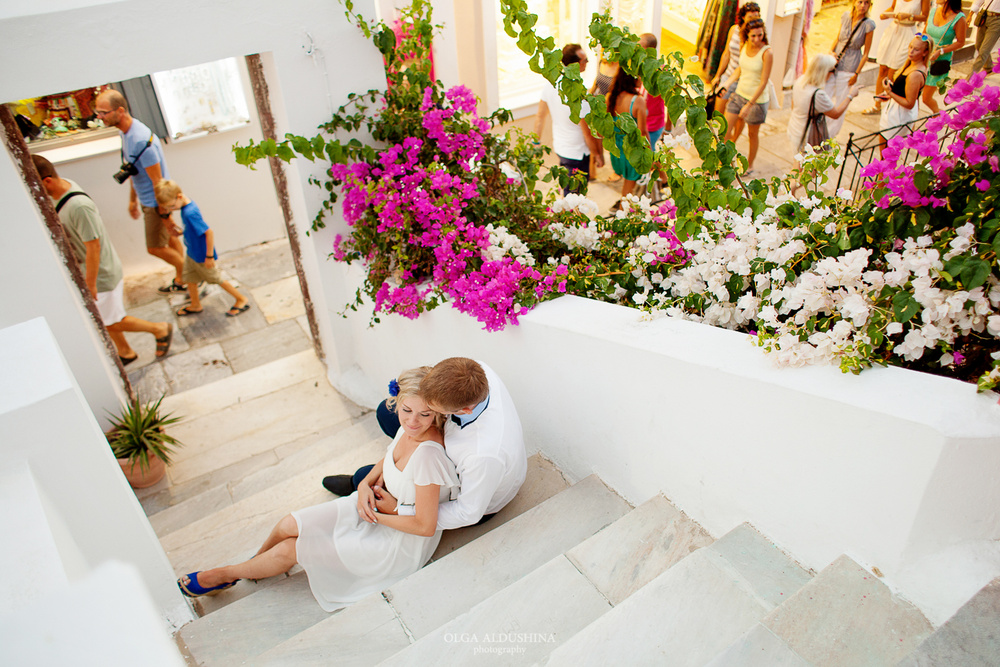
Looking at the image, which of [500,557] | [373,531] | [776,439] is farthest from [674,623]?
[373,531]

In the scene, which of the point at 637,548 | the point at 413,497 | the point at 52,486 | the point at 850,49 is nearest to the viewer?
the point at 52,486

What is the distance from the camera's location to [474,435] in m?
2.76

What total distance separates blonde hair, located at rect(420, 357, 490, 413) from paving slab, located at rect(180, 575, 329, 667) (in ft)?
3.84

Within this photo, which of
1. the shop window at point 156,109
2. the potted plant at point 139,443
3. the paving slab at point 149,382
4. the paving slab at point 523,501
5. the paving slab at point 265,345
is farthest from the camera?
the shop window at point 156,109

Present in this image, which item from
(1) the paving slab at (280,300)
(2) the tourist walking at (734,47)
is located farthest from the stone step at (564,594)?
(2) the tourist walking at (734,47)

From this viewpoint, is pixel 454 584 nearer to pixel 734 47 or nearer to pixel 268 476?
pixel 268 476

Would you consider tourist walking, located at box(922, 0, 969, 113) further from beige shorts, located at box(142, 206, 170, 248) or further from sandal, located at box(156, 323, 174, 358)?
sandal, located at box(156, 323, 174, 358)

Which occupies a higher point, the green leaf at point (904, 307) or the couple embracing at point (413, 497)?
the green leaf at point (904, 307)

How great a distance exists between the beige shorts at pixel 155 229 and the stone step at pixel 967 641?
6.20m

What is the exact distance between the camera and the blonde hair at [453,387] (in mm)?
2648

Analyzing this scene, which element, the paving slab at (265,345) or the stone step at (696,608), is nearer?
the stone step at (696,608)

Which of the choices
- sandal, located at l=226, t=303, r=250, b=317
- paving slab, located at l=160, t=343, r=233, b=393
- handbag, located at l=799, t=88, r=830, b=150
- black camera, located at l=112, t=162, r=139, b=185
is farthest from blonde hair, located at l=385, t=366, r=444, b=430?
handbag, located at l=799, t=88, r=830, b=150

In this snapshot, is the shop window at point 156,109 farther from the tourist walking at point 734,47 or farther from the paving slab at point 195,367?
the tourist walking at point 734,47

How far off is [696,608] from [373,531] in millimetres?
1477
